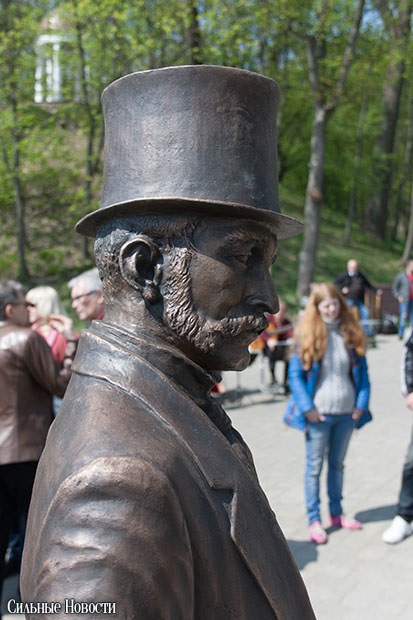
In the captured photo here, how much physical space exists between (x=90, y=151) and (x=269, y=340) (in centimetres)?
1192

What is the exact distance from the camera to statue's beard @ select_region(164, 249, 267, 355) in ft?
5.31

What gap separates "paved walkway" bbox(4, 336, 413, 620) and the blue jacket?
99cm

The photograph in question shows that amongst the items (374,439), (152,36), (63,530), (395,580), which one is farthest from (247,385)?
(63,530)

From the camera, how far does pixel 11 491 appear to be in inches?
174

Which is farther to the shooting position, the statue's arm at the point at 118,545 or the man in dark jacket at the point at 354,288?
the man in dark jacket at the point at 354,288

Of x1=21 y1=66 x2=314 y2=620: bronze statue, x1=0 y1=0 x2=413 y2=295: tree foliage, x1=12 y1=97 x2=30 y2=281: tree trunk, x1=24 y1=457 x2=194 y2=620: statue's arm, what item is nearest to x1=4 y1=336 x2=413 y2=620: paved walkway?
x1=21 y1=66 x2=314 y2=620: bronze statue

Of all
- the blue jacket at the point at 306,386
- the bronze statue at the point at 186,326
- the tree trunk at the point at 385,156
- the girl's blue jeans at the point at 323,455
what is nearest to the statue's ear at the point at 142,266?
the bronze statue at the point at 186,326

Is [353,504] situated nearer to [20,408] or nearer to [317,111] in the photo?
[20,408]

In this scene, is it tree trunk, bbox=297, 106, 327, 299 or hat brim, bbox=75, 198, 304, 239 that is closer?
hat brim, bbox=75, 198, 304, 239

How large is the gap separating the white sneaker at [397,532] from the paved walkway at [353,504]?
0.18 ft

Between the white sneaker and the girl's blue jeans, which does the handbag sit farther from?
the white sneaker

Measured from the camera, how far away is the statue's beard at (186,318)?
1.62 m

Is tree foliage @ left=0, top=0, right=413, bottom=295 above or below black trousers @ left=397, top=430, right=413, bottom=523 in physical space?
above

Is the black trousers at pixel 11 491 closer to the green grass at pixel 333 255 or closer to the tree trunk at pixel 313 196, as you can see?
the tree trunk at pixel 313 196
